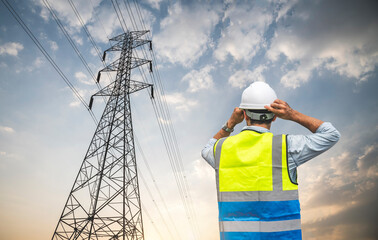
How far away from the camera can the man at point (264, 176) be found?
1.50 meters

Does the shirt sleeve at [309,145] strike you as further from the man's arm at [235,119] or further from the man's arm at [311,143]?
the man's arm at [235,119]

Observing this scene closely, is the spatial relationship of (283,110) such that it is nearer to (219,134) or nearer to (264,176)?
(264,176)

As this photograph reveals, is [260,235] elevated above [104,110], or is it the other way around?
[104,110]

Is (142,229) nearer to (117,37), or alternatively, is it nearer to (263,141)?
(263,141)

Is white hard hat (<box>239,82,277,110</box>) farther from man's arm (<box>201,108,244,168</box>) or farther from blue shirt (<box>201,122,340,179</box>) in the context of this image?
blue shirt (<box>201,122,340,179</box>)

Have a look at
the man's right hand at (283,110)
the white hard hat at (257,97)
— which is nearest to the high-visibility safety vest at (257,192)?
the man's right hand at (283,110)

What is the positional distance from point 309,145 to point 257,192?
0.48 meters

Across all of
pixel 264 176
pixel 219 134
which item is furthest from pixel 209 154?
pixel 264 176

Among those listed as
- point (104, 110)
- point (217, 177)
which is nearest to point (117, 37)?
point (104, 110)

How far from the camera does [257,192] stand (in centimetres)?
155

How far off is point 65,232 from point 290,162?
11129 millimetres

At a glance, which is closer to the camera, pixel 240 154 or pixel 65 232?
pixel 240 154

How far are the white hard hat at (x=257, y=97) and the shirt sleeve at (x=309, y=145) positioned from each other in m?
0.41

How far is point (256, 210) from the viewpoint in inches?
60.3
